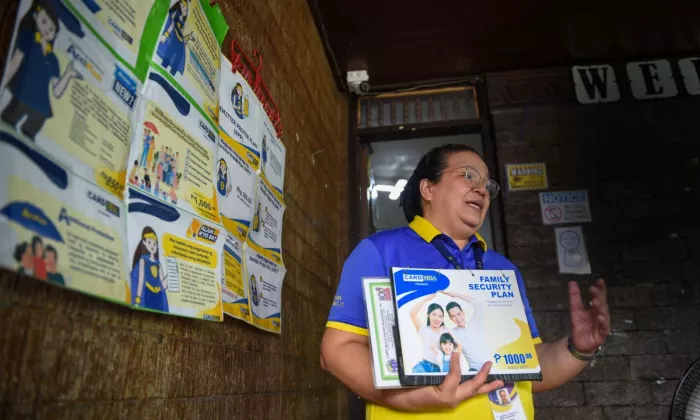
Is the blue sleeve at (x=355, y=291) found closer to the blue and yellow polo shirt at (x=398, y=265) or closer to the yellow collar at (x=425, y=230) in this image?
the blue and yellow polo shirt at (x=398, y=265)

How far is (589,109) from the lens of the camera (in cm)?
288

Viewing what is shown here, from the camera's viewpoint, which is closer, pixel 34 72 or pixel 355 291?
pixel 34 72

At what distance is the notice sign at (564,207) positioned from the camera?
8.79 ft

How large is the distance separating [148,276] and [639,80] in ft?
10.3

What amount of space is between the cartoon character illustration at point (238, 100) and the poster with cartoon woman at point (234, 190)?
121 millimetres

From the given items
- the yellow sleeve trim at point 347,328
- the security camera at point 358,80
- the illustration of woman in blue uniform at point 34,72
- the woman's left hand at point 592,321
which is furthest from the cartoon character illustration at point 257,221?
the security camera at point 358,80

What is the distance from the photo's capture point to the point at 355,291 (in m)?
1.06

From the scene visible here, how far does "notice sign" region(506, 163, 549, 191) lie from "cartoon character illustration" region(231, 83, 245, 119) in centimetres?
199

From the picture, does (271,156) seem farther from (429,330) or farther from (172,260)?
(429,330)

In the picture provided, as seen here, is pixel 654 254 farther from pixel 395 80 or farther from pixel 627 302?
pixel 395 80

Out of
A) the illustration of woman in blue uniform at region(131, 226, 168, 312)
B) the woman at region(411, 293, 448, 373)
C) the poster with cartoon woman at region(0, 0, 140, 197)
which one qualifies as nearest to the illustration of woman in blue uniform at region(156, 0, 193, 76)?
the poster with cartoon woman at region(0, 0, 140, 197)

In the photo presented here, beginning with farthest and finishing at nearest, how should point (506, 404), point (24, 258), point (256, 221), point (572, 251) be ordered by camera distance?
point (572, 251), point (256, 221), point (506, 404), point (24, 258)

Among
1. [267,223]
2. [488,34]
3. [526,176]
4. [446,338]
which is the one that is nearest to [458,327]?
[446,338]

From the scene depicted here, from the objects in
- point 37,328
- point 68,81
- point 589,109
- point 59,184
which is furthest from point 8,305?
point 589,109
